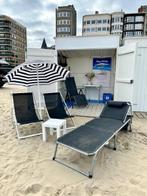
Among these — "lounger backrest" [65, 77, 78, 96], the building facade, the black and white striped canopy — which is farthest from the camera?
the building facade

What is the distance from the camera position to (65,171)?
2590mm

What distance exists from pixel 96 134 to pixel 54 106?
1.89 metres

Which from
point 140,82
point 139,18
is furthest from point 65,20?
point 140,82

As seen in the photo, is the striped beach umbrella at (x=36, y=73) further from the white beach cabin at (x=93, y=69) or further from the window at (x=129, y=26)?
the window at (x=129, y=26)

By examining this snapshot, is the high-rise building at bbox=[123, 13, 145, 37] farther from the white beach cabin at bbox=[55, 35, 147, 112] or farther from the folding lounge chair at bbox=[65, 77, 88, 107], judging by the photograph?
the folding lounge chair at bbox=[65, 77, 88, 107]

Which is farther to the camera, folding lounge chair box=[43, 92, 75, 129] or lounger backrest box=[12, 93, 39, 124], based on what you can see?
folding lounge chair box=[43, 92, 75, 129]

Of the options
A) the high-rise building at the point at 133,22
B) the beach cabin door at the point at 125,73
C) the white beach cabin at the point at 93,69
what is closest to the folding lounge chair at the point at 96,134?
the beach cabin door at the point at 125,73

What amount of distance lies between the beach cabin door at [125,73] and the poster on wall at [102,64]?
54.3 inches

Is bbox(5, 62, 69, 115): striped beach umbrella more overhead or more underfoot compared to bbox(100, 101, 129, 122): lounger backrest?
more overhead

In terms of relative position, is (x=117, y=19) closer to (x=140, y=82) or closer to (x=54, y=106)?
(x=140, y=82)

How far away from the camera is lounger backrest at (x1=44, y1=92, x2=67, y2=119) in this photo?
4.45 meters

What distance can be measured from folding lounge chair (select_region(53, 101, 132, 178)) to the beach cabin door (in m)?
1.33

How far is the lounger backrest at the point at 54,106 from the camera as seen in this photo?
175 inches

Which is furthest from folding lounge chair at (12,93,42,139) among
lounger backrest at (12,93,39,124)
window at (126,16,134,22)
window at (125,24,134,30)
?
window at (126,16,134,22)
